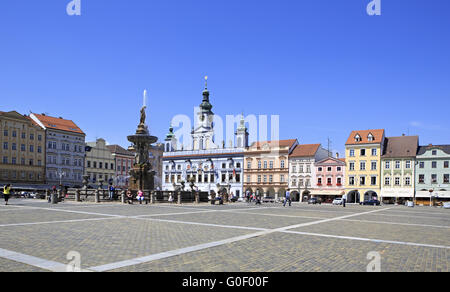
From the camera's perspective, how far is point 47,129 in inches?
2793

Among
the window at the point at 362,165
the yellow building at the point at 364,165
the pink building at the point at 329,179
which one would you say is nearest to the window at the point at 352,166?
the yellow building at the point at 364,165

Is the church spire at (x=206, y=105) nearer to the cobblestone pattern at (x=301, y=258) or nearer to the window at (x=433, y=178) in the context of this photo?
the window at (x=433, y=178)

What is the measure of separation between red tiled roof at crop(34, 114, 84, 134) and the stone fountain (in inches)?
1636

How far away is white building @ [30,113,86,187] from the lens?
71.1 metres

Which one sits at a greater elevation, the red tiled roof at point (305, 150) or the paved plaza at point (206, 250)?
the red tiled roof at point (305, 150)

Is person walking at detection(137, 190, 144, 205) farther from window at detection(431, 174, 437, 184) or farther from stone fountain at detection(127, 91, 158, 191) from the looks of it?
window at detection(431, 174, 437, 184)

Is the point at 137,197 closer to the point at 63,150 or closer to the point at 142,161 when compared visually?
the point at 142,161

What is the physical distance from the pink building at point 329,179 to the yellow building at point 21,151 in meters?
50.6

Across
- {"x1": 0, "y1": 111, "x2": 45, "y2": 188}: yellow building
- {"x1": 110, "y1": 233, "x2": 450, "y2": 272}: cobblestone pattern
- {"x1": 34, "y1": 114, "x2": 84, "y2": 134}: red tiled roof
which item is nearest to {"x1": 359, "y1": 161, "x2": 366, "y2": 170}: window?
{"x1": 34, "y1": 114, "x2": 84, "y2": 134}: red tiled roof

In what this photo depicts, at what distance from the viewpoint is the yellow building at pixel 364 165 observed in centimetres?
6581

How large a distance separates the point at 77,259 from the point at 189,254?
2289 mm
